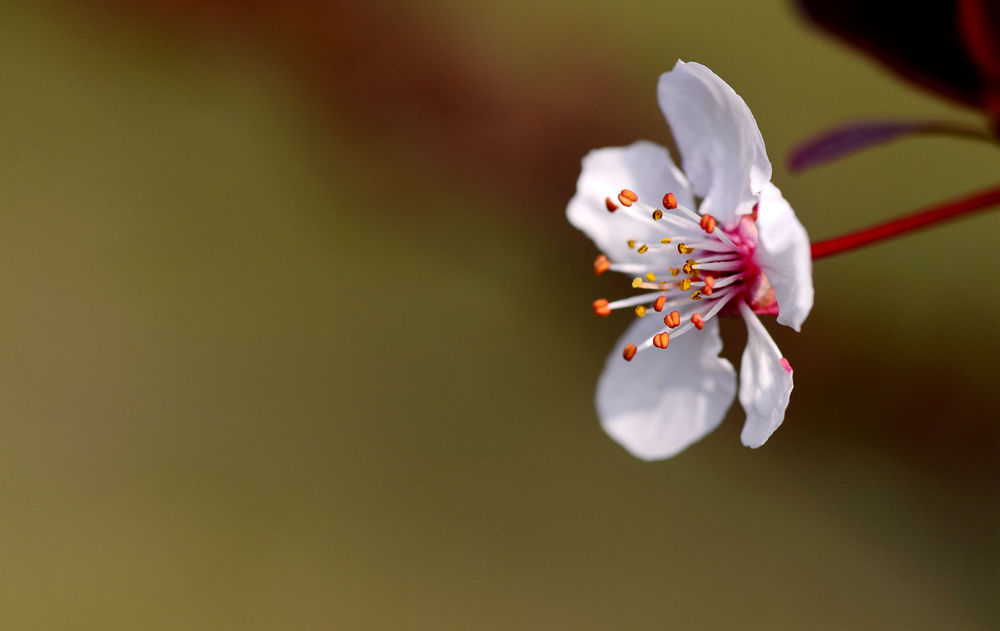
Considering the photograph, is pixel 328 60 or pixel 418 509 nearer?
pixel 418 509

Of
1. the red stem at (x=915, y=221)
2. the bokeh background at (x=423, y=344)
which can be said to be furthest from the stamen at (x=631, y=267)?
the bokeh background at (x=423, y=344)

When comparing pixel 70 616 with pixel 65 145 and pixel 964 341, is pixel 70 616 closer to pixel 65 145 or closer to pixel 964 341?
pixel 65 145

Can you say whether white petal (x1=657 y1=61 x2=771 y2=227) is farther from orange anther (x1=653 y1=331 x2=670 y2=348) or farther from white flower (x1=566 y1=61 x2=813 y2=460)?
orange anther (x1=653 y1=331 x2=670 y2=348)

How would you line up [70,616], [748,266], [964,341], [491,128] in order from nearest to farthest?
1. [748,266]
2. [70,616]
3. [964,341]
4. [491,128]

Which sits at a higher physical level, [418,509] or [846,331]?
[846,331]

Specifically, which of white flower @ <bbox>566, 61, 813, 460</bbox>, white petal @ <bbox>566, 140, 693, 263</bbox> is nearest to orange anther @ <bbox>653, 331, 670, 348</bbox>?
white flower @ <bbox>566, 61, 813, 460</bbox>

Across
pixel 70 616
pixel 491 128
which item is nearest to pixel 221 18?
pixel 491 128
